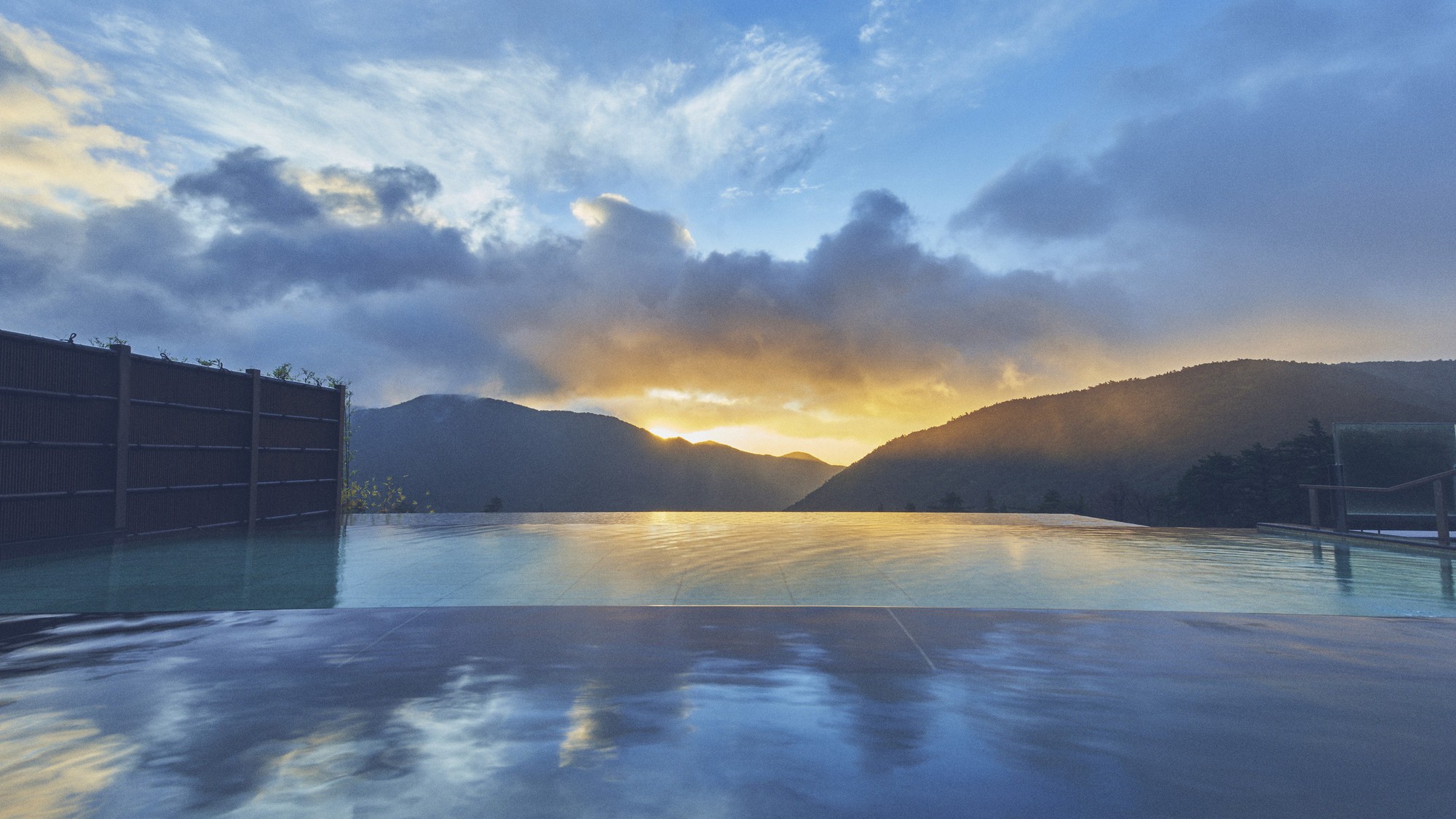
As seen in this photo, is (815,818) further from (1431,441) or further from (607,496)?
(607,496)

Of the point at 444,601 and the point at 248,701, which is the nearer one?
the point at 248,701

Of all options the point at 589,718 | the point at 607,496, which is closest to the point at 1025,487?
the point at 607,496

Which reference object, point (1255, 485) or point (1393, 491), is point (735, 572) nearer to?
point (1393, 491)

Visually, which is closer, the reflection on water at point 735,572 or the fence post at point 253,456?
the reflection on water at point 735,572

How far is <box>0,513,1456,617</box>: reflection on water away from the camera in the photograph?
20.7 feet

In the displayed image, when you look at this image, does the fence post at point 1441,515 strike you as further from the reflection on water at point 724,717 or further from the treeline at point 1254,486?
the treeline at point 1254,486

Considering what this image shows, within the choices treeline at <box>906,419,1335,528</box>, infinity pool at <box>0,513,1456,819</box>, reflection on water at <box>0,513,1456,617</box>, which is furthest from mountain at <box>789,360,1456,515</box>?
infinity pool at <box>0,513,1456,819</box>

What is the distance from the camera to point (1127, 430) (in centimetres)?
9319

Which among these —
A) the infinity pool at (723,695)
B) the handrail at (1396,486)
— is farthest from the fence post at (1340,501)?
the infinity pool at (723,695)

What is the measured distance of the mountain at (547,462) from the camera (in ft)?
378

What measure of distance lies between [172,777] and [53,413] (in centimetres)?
985

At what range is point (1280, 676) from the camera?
4172 millimetres

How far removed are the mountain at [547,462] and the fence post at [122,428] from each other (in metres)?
97.6

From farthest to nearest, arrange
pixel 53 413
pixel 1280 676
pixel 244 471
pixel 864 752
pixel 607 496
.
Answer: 1. pixel 607 496
2. pixel 244 471
3. pixel 53 413
4. pixel 1280 676
5. pixel 864 752
